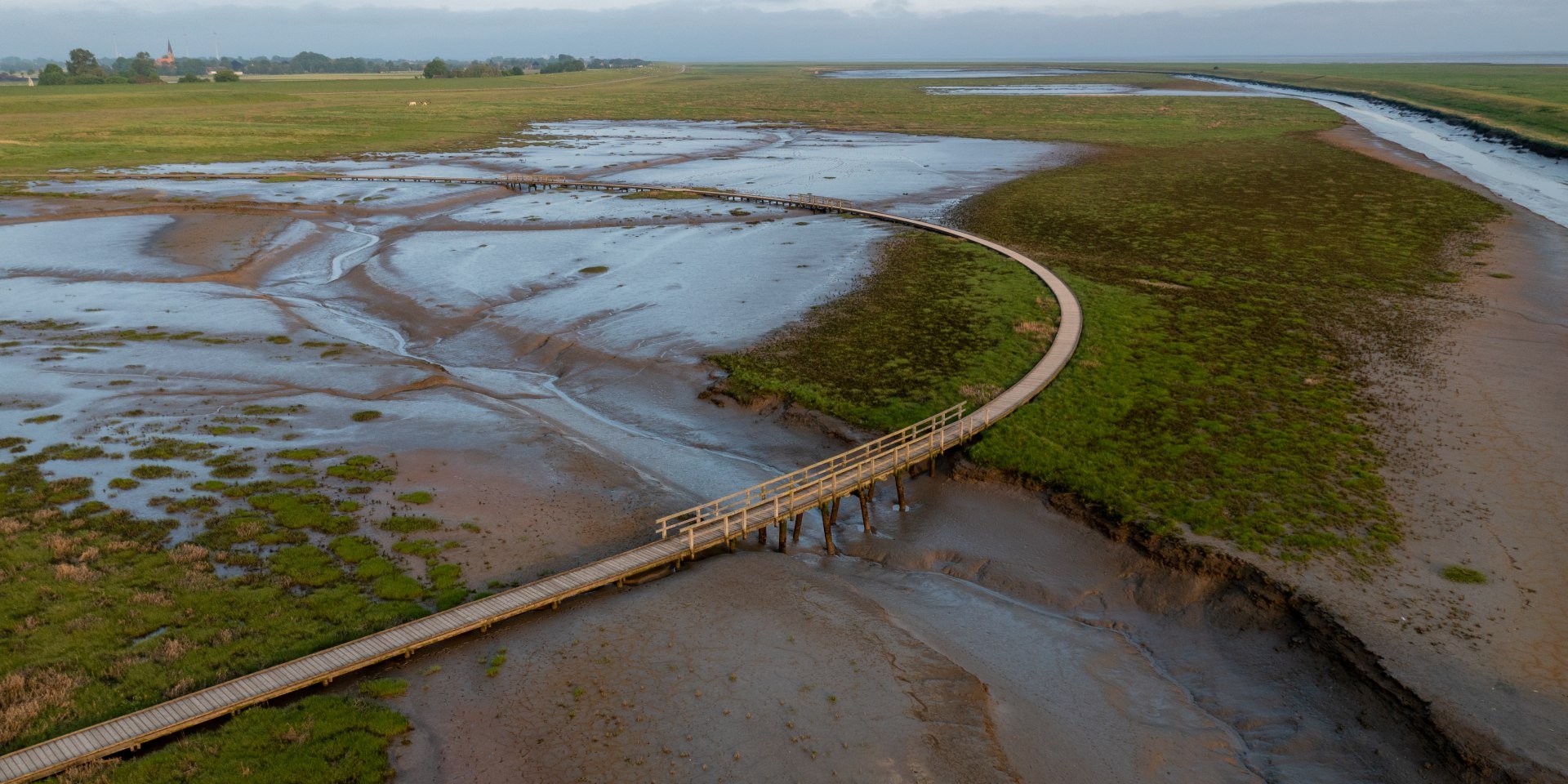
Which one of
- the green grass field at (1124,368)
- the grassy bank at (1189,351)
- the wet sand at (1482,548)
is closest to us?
the wet sand at (1482,548)

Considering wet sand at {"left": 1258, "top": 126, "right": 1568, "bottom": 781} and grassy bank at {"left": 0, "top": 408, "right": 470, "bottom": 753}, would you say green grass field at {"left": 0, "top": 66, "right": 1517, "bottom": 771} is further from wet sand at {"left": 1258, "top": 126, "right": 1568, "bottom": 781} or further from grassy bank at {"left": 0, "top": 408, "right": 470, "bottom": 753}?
wet sand at {"left": 1258, "top": 126, "right": 1568, "bottom": 781}

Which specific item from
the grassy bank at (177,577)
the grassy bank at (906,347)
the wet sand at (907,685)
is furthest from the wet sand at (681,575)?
the grassy bank at (906,347)

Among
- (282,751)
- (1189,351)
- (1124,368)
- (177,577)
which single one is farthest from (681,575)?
(1189,351)

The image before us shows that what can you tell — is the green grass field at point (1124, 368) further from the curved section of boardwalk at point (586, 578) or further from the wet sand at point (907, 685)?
the wet sand at point (907, 685)

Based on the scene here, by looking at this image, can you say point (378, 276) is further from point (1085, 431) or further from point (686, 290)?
point (1085, 431)

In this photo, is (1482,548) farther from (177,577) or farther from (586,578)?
(177,577)

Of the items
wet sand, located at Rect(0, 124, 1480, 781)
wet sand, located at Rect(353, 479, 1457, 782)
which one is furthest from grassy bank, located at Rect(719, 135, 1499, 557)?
wet sand, located at Rect(353, 479, 1457, 782)
